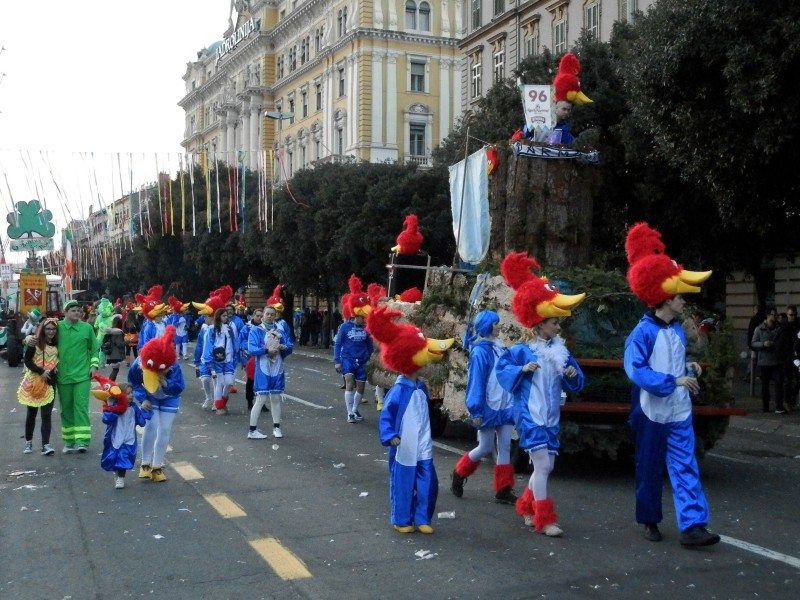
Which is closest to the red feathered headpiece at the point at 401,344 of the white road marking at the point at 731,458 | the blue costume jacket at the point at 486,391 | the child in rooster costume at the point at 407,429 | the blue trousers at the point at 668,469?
the child in rooster costume at the point at 407,429

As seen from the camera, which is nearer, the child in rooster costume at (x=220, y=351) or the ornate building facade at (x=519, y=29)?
the child in rooster costume at (x=220, y=351)

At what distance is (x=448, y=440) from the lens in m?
12.3

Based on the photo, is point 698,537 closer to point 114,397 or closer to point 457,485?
point 457,485

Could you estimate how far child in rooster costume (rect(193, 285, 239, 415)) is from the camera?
612 inches

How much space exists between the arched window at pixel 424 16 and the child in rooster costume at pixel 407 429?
5438 cm

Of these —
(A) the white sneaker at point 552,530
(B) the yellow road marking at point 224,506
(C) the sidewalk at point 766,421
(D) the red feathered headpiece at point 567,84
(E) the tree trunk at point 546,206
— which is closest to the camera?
(A) the white sneaker at point 552,530

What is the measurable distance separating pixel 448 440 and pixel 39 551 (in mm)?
6206

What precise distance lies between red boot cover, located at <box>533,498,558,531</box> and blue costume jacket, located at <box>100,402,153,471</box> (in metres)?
3.97

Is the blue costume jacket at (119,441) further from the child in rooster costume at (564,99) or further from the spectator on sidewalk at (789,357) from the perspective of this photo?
the spectator on sidewalk at (789,357)

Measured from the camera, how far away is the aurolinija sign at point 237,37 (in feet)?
232

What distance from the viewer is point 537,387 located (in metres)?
7.30

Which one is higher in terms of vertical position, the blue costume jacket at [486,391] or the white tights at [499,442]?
the blue costume jacket at [486,391]

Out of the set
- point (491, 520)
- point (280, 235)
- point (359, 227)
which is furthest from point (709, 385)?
point (280, 235)

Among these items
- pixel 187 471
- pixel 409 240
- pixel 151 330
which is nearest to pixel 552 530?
pixel 187 471
